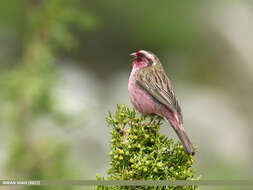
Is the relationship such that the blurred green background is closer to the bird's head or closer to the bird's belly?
the bird's head

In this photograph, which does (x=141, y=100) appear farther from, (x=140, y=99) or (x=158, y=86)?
(x=158, y=86)

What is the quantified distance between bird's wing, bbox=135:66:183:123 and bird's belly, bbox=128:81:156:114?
4 cm

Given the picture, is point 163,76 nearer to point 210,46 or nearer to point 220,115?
point 220,115

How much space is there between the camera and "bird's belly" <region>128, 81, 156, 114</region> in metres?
3.95

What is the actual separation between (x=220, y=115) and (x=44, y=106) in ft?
28.7

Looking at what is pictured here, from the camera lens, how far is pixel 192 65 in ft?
53.6

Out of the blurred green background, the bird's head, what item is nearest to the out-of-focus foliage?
the blurred green background

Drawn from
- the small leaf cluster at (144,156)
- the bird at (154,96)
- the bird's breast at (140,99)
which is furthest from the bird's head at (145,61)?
the small leaf cluster at (144,156)

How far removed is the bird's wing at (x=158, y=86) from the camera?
401cm

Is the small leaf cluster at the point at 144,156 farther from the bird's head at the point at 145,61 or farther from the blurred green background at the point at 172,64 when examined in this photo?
the blurred green background at the point at 172,64

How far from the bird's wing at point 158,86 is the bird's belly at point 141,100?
0.14 feet

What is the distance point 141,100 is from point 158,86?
23 centimetres

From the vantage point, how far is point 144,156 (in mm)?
3219

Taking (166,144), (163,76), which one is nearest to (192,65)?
(163,76)
